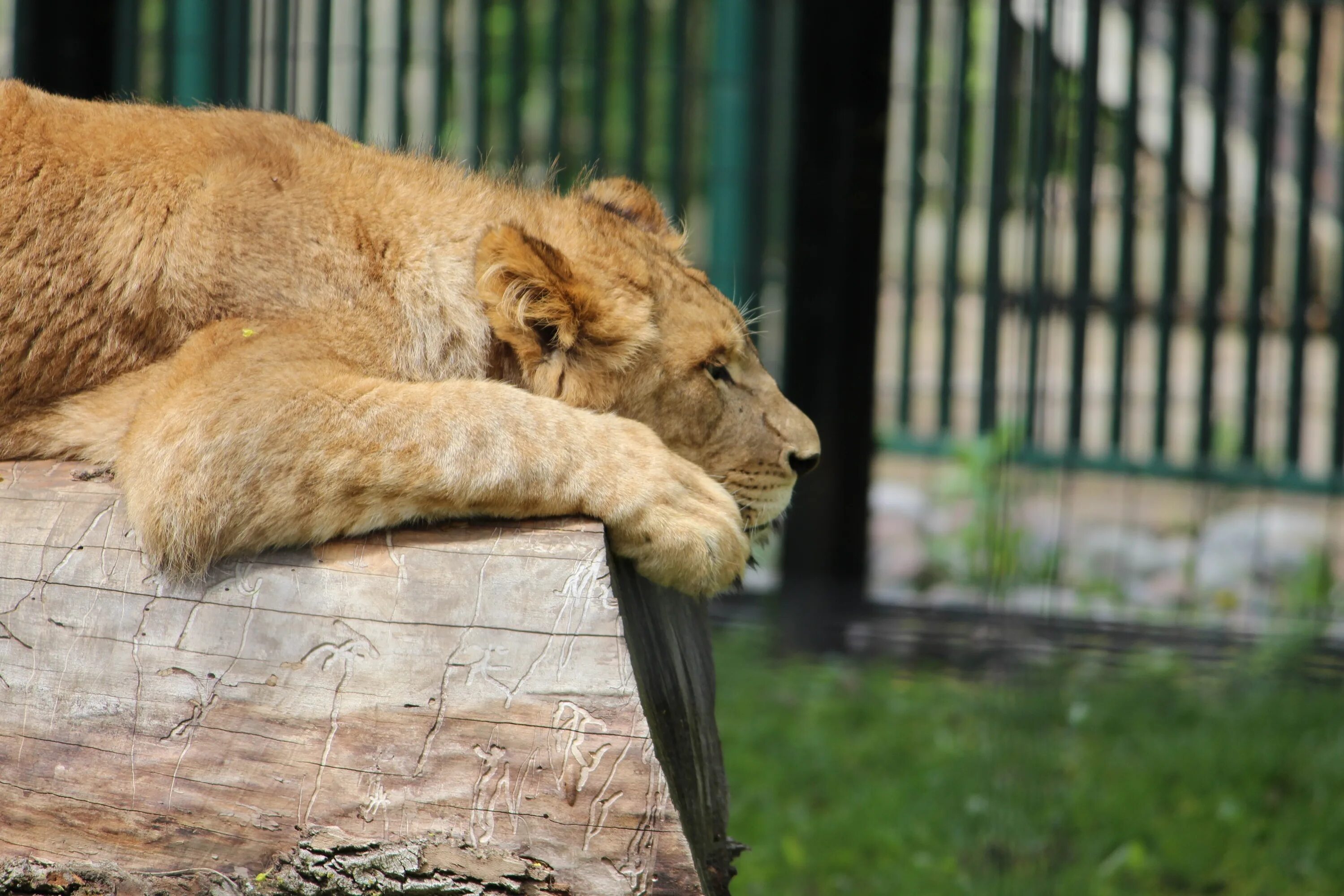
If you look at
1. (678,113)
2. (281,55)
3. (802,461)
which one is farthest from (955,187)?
(802,461)

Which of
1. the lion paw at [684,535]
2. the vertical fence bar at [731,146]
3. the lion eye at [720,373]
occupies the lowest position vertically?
the lion paw at [684,535]

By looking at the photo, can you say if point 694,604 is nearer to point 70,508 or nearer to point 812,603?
point 70,508

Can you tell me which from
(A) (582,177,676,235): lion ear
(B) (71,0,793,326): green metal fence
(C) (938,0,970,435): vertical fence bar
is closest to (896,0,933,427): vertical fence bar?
(C) (938,0,970,435): vertical fence bar

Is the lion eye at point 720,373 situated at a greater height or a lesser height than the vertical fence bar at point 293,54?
lesser

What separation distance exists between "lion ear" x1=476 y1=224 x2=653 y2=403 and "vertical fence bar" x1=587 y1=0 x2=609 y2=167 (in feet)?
12.6

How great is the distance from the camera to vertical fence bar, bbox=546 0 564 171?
6.23 meters

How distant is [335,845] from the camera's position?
193 cm

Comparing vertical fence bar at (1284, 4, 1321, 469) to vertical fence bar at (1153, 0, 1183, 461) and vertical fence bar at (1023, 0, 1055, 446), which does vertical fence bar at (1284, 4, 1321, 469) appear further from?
vertical fence bar at (1023, 0, 1055, 446)

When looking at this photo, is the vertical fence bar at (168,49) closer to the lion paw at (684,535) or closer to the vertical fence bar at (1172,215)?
the vertical fence bar at (1172,215)

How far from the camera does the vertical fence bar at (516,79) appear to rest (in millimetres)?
6250

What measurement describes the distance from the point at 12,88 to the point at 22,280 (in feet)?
1.30

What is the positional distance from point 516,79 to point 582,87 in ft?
0.97

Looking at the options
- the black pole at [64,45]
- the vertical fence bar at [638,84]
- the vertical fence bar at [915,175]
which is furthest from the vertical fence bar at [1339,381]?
the black pole at [64,45]

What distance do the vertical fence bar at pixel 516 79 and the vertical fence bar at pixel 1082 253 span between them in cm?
241
